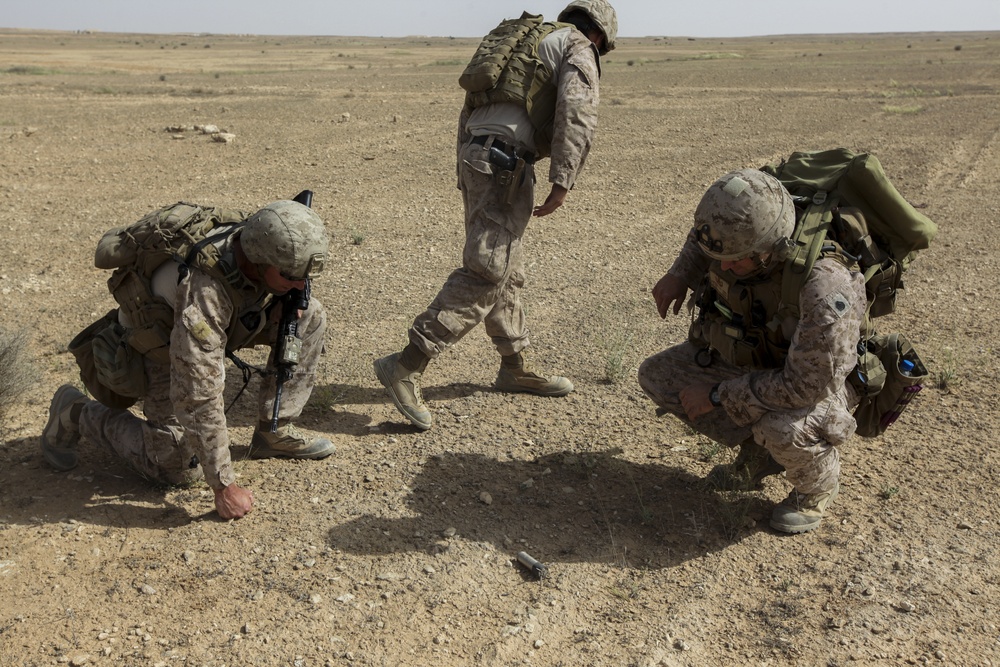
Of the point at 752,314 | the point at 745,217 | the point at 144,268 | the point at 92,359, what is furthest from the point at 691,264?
the point at 92,359

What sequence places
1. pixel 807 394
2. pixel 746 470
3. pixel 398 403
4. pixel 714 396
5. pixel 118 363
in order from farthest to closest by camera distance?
pixel 398 403 → pixel 746 470 → pixel 118 363 → pixel 714 396 → pixel 807 394

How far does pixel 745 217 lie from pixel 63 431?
318 cm

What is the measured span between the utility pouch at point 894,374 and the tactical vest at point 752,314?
6.9 inches

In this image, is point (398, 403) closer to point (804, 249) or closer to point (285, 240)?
point (285, 240)

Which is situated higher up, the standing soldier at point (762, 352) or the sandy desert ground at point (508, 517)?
the standing soldier at point (762, 352)

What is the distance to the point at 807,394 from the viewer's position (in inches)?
129

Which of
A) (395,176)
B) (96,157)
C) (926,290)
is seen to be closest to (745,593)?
(926,290)

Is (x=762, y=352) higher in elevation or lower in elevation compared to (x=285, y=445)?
higher

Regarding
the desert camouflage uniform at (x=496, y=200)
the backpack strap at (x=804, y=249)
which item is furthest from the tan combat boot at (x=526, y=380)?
the backpack strap at (x=804, y=249)

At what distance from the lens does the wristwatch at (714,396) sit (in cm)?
352

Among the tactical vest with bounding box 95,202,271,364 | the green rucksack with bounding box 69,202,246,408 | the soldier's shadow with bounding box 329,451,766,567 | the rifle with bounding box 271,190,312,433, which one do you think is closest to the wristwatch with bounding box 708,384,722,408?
the soldier's shadow with bounding box 329,451,766,567

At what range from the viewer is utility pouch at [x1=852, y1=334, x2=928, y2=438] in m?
3.65

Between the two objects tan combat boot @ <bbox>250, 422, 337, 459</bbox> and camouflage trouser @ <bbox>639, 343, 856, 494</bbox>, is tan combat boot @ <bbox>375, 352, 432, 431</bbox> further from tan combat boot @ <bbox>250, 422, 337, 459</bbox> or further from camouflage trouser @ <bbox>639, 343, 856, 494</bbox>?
camouflage trouser @ <bbox>639, 343, 856, 494</bbox>

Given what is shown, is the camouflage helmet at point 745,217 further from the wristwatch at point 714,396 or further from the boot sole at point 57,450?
the boot sole at point 57,450
